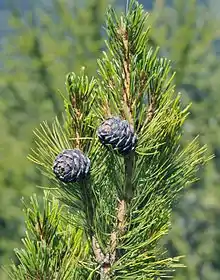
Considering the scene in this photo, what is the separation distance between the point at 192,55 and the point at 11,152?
2.41 m

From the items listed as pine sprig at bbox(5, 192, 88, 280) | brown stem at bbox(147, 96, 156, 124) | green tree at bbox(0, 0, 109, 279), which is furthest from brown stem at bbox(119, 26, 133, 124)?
green tree at bbox(0, 0, 109, 279)

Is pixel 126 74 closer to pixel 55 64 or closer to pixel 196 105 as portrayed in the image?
pixel 55 64

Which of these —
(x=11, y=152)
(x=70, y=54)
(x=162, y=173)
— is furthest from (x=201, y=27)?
(x=162, y=173)

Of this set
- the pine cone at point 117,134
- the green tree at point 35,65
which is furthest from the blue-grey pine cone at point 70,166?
the green tree at point 35,65

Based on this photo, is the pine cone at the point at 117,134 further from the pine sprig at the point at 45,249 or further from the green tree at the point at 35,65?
the green tree at the point at 35,65

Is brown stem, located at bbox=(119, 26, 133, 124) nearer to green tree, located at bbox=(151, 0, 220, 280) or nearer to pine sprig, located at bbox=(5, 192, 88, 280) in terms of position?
pine sprig, located at bbox=(5, 192, 88, 280)

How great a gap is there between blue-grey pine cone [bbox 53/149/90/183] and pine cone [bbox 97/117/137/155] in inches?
1.6

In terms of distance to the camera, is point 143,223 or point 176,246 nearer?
point 143,223

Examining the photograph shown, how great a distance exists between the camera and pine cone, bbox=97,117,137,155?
75cm

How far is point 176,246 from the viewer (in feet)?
27.4

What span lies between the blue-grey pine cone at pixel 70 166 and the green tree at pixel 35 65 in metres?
5.40

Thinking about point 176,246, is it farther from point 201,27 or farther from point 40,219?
point 40,219

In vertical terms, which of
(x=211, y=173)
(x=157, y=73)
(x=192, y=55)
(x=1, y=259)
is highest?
(x=192, y=55)

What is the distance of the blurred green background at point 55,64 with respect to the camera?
261 inches
